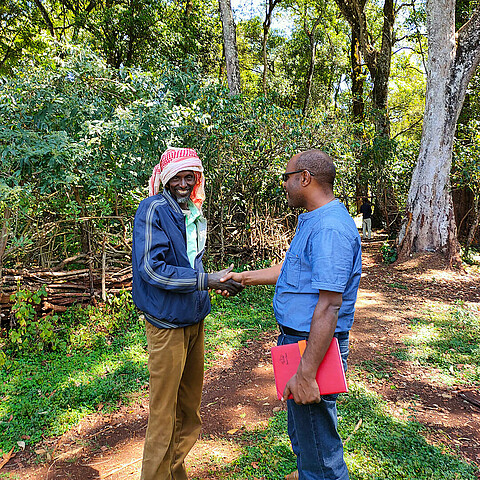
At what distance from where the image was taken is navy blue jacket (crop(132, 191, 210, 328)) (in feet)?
7.65

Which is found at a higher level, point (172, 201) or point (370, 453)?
point (172, 201)

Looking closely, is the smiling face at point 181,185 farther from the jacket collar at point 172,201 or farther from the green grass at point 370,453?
the green grass at point 370,453

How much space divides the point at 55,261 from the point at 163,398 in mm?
3767

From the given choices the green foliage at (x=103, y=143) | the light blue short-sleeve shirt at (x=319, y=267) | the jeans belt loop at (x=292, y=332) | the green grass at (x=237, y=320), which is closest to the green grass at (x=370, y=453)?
the jeans belt loop at (x=292, y=332)

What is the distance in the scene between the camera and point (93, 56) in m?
5.20

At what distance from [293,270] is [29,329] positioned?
3.84 meters

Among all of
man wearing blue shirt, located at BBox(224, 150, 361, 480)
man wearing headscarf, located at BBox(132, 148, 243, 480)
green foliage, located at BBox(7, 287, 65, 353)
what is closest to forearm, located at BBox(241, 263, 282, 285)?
man wearing headscarf, located at BBox(132, 148, 243, 480)

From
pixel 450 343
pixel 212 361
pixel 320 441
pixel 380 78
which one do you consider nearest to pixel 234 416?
pixel 212 361

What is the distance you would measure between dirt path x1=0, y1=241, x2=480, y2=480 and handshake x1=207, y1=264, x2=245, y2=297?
1.38 meters

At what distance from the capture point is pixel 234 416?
3666mm

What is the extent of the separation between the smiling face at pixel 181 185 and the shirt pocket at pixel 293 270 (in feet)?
2.95

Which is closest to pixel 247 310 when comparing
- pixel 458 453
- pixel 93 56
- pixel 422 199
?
pixel 458 453

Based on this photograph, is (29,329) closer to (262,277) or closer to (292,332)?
(262,277)

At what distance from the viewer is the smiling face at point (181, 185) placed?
2.66 metres
